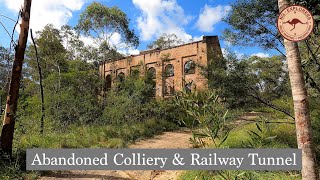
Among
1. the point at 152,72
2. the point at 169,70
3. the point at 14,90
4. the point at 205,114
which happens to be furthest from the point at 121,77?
the point at 205,114

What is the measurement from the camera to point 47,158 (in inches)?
109

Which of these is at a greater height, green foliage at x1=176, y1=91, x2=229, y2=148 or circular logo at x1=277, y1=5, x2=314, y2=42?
circular logo at x1=277, y1=5, x2=314, y2=42

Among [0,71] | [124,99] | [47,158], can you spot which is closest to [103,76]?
[124,99]

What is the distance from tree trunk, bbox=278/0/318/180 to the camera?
2.47 meters

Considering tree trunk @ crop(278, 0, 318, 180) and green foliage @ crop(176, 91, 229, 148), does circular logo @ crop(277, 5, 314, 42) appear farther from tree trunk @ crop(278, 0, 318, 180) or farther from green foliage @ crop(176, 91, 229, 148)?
green foliage @ crop(176, 91, 229, 148)

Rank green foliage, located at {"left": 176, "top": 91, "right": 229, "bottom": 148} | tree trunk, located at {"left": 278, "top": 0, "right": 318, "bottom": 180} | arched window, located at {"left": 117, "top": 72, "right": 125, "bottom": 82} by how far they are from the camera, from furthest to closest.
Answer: arched window, located at {"left": 117, "top": 72, "right": 125, "bottom": 82} < tree trunk, located at {"left": 278, "top": 0, "right": 318, "bottom": 180} < green foliage, located at {"left": 176, "top": 91, "right": 229, "bottom": 148}

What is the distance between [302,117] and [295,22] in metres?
0.93

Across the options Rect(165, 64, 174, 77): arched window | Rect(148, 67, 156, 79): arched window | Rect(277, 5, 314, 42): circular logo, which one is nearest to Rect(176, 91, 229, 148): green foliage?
Rect(277, 5, 314, 42): circular logo

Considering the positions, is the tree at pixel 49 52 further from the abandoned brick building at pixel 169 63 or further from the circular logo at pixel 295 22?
the circular logo at pixel 295 22

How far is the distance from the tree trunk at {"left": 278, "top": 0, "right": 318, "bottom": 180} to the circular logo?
279mm

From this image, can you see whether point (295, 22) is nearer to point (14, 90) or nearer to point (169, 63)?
point (14, 90)

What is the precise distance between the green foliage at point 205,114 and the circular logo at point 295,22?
1151 millimetres

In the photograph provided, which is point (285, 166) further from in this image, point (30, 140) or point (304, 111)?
point (30, 140)

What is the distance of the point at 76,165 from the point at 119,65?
73.5ft
